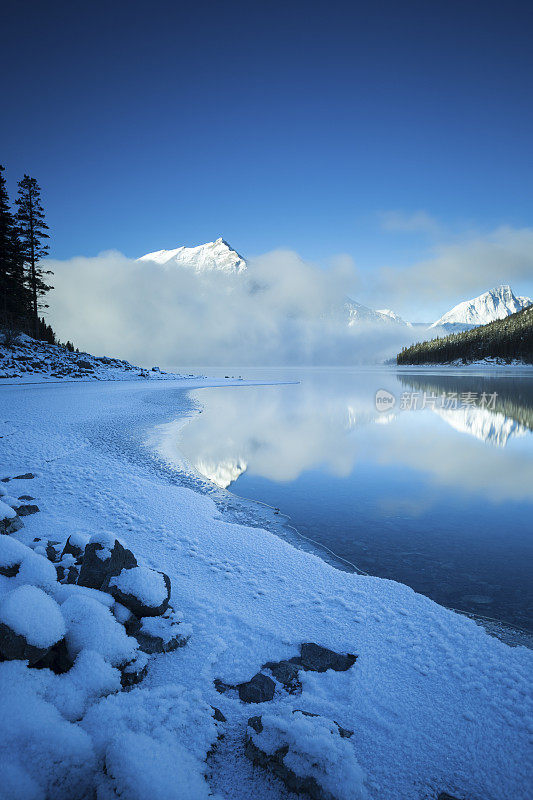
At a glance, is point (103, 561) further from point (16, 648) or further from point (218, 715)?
point (218, 715)

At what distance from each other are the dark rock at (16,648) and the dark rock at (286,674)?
5.88 ft

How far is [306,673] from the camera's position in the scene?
3.08 metres

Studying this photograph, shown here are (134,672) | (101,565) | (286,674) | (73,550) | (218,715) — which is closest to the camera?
(218,715)

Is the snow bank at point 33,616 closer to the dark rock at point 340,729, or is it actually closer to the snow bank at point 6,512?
the dark rock at point 340,729

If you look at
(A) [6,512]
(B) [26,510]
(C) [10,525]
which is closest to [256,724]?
(C) [10,525]

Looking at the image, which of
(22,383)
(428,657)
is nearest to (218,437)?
(428,657)

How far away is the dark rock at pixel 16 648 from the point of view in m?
2.59

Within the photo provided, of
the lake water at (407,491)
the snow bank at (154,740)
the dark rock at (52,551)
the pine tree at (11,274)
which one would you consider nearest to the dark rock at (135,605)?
the snow bank at (154,740)

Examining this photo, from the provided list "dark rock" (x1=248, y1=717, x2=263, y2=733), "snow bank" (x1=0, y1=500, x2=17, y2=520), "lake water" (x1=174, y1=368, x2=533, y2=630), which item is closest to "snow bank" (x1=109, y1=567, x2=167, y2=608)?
"dark rock" (x1=248, y1=717, x2=263, y2=733)

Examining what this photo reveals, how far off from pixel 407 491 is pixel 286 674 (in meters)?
6.25

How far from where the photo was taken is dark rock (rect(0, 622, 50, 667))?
8.49 ft

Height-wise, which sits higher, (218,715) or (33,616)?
(33,616)

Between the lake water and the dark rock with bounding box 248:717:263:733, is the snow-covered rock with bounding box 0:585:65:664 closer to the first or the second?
the dark rock with bounding box 248:717:263:733

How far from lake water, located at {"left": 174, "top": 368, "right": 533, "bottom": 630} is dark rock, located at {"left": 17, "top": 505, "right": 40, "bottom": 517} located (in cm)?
391
